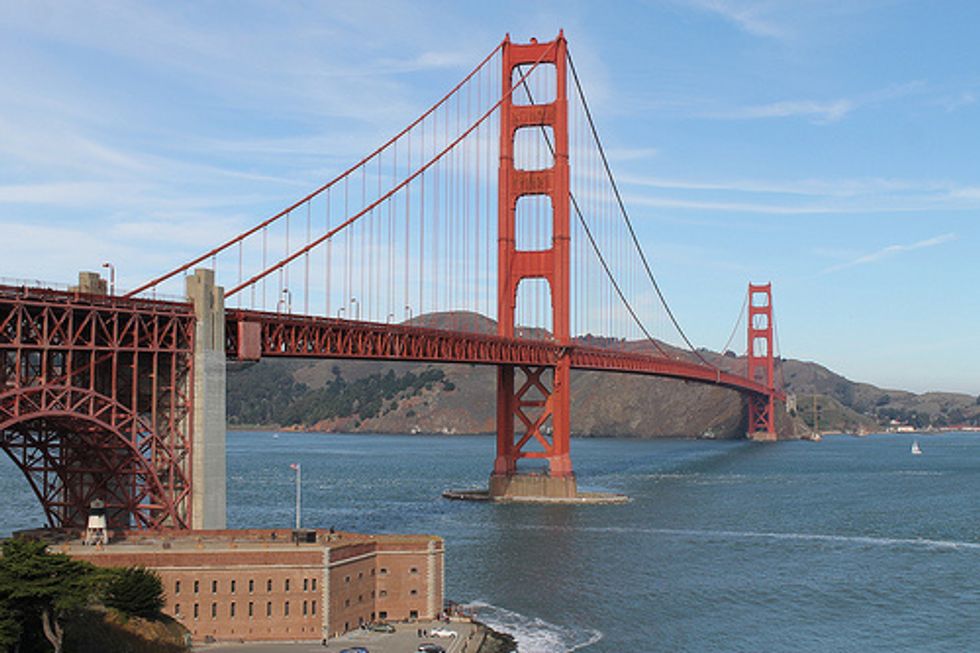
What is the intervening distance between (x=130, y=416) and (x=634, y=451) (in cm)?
15031

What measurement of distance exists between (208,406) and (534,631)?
1842 centimetres

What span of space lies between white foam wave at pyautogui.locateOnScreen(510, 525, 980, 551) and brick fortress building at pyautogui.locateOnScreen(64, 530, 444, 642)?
30.4m

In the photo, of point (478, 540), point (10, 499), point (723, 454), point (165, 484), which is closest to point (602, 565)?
point (478, 540)

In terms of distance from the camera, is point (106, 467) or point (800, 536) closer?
point (106, 467)

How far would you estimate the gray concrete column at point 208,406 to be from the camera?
185 ft

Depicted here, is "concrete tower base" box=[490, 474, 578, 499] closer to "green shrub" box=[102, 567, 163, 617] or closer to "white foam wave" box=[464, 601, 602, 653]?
"white foam wave" box=[464, 601, 602, 653]

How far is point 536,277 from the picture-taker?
104 meters

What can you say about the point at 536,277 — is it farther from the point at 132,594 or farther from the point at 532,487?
the point at 132,594

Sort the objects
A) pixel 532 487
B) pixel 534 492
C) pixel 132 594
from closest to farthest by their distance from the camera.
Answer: pixel 132 594
pixel 534 492
pixel 532 487

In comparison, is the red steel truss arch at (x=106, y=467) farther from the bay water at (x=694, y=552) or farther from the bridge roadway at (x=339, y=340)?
the bay water at (x=694, y=552)

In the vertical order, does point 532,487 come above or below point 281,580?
above

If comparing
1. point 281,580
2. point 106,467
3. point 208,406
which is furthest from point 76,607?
point 208,406

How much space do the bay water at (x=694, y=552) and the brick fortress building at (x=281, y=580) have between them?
472 cm

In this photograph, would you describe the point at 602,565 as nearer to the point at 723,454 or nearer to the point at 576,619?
the point at 576,619
